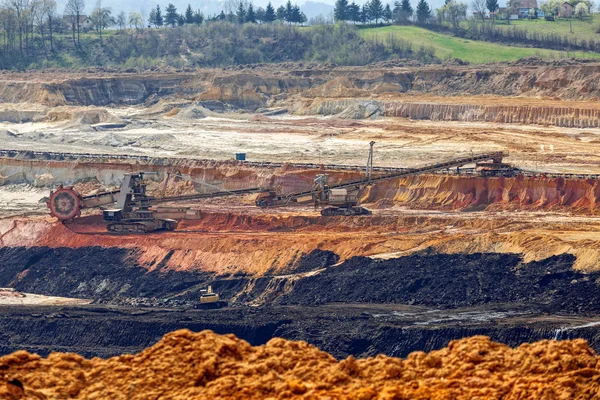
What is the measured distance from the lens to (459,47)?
5595 inches

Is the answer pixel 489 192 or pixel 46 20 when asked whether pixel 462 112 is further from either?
→ pixel 46 20

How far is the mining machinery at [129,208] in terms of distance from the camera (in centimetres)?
7006

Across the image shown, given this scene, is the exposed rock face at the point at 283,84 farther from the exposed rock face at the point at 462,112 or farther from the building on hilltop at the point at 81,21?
the building on hilltop at the point at 81,21

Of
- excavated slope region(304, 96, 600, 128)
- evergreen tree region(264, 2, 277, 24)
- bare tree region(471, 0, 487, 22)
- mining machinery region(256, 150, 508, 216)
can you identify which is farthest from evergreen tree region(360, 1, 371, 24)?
mining machinery region(256, 150, 508, 216)

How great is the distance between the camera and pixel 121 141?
99.1 metres

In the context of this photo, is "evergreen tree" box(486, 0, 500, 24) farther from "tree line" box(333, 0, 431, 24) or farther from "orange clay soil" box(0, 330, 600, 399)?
"orange clay soil" box(0, 330, 600, 399)

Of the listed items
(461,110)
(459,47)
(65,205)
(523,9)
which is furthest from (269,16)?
(65,205)

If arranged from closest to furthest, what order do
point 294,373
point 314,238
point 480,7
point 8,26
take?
point 294,373 → point 314,238 → point 8,26 → point 480,7

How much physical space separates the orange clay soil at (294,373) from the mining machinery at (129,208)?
151 feet

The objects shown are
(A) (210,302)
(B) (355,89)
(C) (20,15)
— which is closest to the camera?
(A) (210,302)

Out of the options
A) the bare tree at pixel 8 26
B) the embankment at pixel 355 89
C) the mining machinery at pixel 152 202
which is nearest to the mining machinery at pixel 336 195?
the mining machinery at pixel 152 202

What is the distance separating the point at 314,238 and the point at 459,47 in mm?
81558

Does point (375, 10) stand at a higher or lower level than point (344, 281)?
higher

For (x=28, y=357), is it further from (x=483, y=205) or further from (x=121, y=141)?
Answer: (x=121, y=141)
